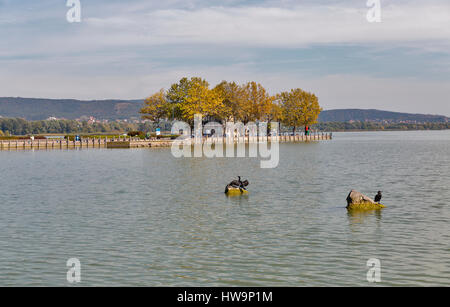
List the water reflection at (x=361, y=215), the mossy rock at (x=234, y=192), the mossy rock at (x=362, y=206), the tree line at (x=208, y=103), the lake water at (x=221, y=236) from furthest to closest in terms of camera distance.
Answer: the tree line at (x=208, y=103) < the mossy rock at (x=234, y=192) < the mossy rock at (x=362, y=206) < the water reflection at (x=361, y=215) < the lake water at (x=221, y=236)

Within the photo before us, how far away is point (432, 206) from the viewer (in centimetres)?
3130

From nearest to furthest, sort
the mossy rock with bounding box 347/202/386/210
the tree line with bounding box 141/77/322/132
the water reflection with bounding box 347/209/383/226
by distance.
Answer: the water reflection with bounding box 347/209/383/226 → the mossy rock with bounding box 347/202/386/210 → the tree line with bounding box 141/77/322/132

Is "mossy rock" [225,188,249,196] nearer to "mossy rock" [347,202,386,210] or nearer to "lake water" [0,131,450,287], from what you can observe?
"lake water" [0,131,450,287]

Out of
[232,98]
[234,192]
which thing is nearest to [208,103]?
[232,98]

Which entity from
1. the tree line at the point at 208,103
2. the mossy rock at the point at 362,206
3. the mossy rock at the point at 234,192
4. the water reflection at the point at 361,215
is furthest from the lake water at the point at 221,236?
the tree line at the point at 208,103

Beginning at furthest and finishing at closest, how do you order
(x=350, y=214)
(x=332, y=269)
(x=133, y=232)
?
(x=350, y=214), (x=133, y=232), (x=332, y=269)

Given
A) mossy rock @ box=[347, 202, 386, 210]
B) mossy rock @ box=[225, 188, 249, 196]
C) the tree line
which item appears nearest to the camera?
mossy rock @ box=[347, 202, 386, 210]

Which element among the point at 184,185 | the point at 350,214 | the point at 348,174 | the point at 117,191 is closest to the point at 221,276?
the point at 350,214

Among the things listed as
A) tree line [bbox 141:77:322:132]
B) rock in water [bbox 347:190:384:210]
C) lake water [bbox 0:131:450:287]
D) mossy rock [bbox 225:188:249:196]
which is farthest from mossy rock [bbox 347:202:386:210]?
tree line [bbox 141:77:322:132]

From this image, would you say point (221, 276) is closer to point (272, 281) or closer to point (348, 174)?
point (272, 281)

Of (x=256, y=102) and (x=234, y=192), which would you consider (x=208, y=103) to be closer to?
(x=256, y=102)

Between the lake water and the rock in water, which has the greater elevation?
the rock in water

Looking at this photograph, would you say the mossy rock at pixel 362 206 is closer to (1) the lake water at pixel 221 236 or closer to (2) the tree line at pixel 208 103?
(1) the lake water at pixel 221 236
